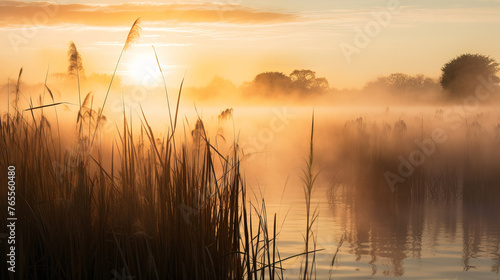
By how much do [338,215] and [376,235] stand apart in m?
1.39

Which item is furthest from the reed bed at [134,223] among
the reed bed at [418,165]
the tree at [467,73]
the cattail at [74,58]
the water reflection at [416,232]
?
the tree at [467,73]

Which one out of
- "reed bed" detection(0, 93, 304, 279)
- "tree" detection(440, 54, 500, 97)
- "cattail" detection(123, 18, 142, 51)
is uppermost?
"tree" detection(440, 54, 500, 97)

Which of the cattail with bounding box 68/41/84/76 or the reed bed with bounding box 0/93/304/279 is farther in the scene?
the cattail with bounding box 68/41/84/76

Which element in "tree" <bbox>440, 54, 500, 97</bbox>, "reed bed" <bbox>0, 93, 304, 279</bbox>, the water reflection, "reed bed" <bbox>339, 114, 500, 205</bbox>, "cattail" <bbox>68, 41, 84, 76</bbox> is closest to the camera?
"reed bed" <bbox>0, 93, 304, 279</bbox>

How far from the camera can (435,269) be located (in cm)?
810

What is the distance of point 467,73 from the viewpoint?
37875 millimetres

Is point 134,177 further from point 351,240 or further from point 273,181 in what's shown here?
point 273,181

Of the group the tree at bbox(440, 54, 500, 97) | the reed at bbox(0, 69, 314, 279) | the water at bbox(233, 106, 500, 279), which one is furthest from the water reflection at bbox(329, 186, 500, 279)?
the tree at bbox(440, 54, 500, 97)

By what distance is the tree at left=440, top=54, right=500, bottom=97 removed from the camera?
37.8 m

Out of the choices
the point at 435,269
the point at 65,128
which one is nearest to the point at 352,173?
the point at 435,269

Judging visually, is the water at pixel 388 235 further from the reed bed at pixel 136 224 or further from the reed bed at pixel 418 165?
the reed bed at pixel 136 224

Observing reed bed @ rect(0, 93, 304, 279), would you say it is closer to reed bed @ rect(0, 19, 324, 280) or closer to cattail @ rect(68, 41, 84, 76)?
reed bed @ rect(0, 19, 324, 280)

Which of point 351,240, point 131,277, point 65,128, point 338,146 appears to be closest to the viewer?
point 131,277

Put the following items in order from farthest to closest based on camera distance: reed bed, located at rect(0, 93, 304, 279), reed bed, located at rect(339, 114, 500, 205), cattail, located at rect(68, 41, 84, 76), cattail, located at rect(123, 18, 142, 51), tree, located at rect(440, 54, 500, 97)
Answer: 1. tree, located at rect(440, 54, 500, 97)
2. reed bed, located at rect(339, 114, 500, 205)
3. cattail, located at rect(68, 41, 84, 76)
4. cattail, located at rect(123, 18, 142, 51)
5. reed bed, located at rect(0, 93, 304, 279)
